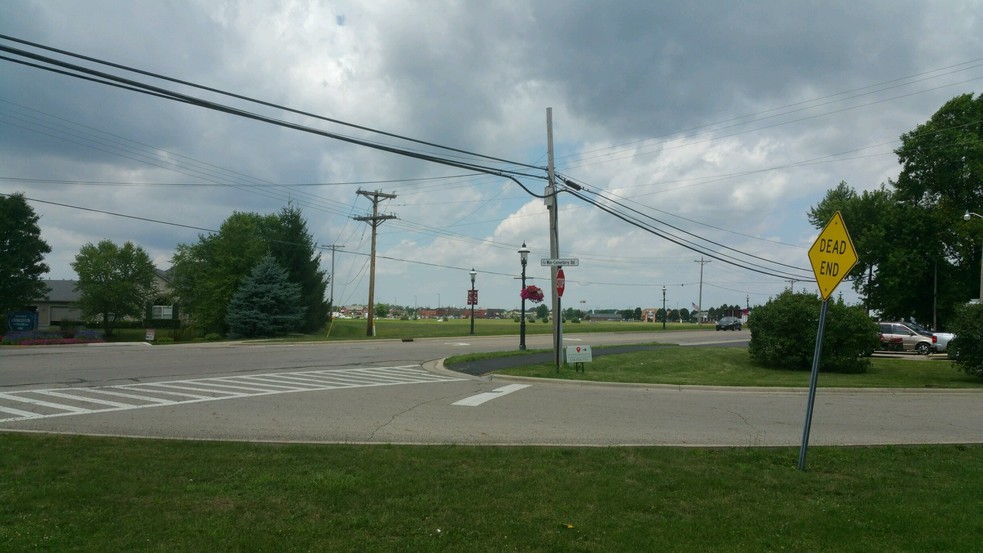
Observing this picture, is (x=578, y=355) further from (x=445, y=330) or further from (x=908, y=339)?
(x=445, y=330)

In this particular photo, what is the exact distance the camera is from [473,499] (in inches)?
229

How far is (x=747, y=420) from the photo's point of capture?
11.4 meters

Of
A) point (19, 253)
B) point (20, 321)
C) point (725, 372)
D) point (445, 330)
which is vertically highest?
point (19, 253)

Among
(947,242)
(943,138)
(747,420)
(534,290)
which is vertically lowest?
(747,420)

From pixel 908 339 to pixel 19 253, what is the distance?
66.6 metres

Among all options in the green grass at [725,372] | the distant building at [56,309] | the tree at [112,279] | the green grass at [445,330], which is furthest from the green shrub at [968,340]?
the distant building at [56,309]

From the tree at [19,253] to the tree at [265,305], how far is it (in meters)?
21.6

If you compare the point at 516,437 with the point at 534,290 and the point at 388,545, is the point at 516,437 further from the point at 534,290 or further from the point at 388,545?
the point at 534,290

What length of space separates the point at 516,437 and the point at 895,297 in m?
47.9

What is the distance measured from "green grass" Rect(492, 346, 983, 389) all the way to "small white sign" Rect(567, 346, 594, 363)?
15.3 inches

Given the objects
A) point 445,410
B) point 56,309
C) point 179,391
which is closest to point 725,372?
point 445,410

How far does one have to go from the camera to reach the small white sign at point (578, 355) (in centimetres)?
1947

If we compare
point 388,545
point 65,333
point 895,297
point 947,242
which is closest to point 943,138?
point 947,242

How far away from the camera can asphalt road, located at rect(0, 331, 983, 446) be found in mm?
9500
